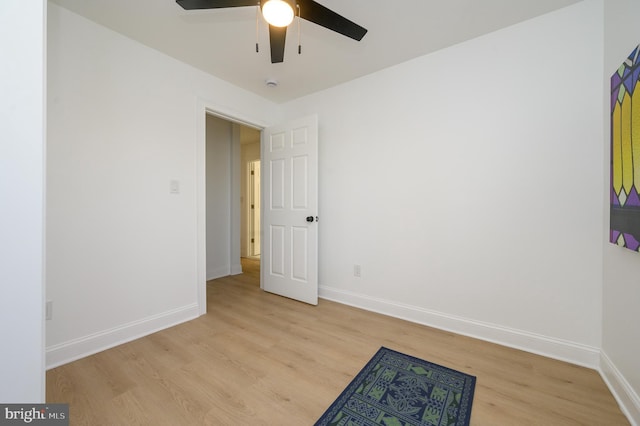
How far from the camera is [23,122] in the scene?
0.83 metres

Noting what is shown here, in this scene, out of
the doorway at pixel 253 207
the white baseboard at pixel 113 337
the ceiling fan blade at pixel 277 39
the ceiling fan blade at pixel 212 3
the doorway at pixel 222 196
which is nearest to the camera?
the ceiling fan blade at pixel 212 3

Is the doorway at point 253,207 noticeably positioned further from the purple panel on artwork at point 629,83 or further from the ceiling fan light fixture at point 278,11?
the purple panel on artwork at point 629,83

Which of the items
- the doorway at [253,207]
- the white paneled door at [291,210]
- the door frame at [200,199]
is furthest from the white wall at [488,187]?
the doorway at [253,207]

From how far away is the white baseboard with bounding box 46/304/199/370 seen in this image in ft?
5.67

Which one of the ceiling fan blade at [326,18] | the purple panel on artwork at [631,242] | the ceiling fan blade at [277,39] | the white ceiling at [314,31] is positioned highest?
the white ceiling at [314,31]

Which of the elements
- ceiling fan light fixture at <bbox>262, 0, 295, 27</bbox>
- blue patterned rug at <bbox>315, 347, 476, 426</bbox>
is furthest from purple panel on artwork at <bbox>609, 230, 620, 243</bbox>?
ceiling fan light fixture at <bbox>262, 0, 295, 27</bbox>

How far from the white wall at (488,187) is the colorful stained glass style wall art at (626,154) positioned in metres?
0.26

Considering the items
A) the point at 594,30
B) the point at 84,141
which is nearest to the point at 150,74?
the point at 84,141

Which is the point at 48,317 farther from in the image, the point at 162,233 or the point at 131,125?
the point at 131,125

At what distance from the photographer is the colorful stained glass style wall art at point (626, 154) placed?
124cm

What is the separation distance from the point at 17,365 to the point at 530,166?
2.89m

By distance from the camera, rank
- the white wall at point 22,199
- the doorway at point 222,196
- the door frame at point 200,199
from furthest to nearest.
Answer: the doorway at point 222,196
the door frame at point 200,199
the white wall at point 22,199

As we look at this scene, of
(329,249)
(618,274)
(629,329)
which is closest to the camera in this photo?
(629,329)

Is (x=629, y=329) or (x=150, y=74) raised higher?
(x=150, y=74)
